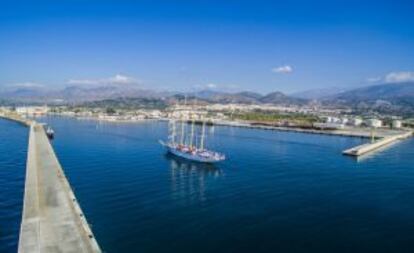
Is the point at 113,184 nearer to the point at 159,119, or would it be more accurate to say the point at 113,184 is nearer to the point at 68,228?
the point at 68,228

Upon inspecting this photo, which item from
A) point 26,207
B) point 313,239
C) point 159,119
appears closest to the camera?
point 313,239

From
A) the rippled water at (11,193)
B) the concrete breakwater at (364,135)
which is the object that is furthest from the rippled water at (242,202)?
the concrete breakwater at (364,135)

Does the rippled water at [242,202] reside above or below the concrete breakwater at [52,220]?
below

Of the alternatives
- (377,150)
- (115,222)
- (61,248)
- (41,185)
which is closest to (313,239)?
(115,222)

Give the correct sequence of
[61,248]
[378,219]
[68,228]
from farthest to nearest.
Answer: [378,219]
[68,228]
[61,248]

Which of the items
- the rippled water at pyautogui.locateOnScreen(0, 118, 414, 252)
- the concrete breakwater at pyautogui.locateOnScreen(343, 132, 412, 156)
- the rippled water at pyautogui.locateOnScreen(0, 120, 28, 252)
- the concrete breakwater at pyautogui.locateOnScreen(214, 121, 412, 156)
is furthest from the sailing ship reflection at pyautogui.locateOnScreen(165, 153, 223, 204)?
the concrete breakwater at pyautogui.locateOnScreen(214, 121, 412, 156)

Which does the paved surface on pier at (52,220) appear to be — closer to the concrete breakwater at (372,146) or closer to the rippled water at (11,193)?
the rippled water at (11,193)
